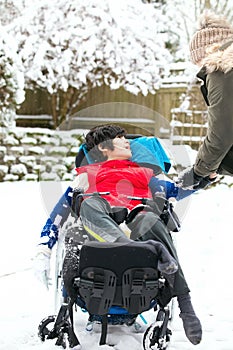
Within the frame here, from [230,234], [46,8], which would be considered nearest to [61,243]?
[230,234]

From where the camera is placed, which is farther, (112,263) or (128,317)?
(128,317)

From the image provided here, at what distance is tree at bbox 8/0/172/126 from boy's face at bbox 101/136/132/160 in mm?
5737

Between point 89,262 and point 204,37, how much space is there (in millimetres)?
1236

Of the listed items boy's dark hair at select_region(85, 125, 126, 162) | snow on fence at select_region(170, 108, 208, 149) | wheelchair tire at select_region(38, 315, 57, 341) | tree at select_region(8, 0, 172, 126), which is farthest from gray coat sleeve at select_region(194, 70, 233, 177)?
tree at select_region(8, 0, 172, 126)

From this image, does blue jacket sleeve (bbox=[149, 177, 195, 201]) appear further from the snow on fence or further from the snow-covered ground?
the snow on fence

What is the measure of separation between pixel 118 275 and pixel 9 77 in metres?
5.25

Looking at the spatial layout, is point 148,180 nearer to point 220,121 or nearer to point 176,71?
point 220,121

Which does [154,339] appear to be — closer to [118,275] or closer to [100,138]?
[118,275]

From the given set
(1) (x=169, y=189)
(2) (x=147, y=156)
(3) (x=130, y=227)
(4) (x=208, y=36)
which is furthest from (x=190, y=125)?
(3) (x=130, y=227)

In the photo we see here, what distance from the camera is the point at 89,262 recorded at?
2.42m

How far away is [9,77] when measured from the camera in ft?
23.5

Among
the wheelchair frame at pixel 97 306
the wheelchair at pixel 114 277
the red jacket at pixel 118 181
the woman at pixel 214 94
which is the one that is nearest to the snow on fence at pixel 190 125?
the red jacket at pixel 118 181

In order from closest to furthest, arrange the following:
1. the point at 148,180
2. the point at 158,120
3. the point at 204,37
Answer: the point at 204,37
the point at 148,180
the point at 158,120

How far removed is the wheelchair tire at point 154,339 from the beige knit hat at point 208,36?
51.3 inches
